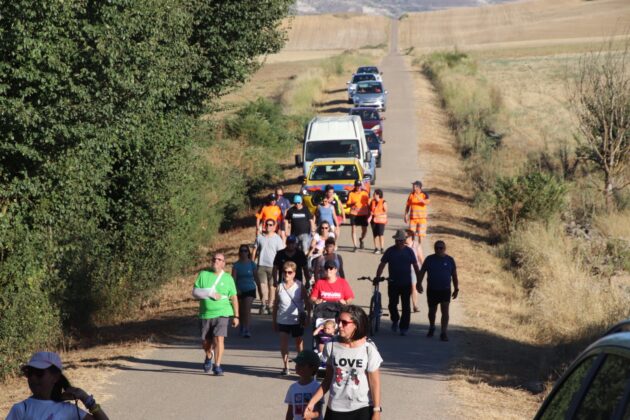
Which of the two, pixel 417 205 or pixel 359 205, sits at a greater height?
pixel 417 205

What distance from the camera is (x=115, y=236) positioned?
73.9 feet

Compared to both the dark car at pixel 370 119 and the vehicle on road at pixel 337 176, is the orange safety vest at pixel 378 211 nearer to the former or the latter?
the vehicle on road at pixel 337 176

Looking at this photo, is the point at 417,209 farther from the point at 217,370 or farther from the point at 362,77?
the point at 362,77

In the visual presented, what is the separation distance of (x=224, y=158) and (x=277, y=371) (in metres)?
24.2

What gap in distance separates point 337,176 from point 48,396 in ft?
71.8

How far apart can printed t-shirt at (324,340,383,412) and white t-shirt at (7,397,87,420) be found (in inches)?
108

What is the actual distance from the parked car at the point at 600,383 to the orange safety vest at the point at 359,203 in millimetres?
18182

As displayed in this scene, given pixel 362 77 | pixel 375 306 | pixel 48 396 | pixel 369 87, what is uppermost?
pixel 362 77

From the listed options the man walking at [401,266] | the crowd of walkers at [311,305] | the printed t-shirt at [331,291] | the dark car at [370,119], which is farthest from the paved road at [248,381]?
the dark car at [370,119]

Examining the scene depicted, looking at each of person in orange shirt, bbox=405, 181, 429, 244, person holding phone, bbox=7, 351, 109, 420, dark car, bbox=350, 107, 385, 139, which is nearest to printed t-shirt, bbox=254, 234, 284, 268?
person in orange shirt, bbox=405, 181, 429, 244

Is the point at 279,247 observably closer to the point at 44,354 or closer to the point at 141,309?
the point at 141,309

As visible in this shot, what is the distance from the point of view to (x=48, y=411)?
5.82m

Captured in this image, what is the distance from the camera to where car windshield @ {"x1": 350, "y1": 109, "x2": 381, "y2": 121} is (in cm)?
4312

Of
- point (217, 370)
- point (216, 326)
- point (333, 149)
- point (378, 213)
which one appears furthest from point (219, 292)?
point (333, 149)
